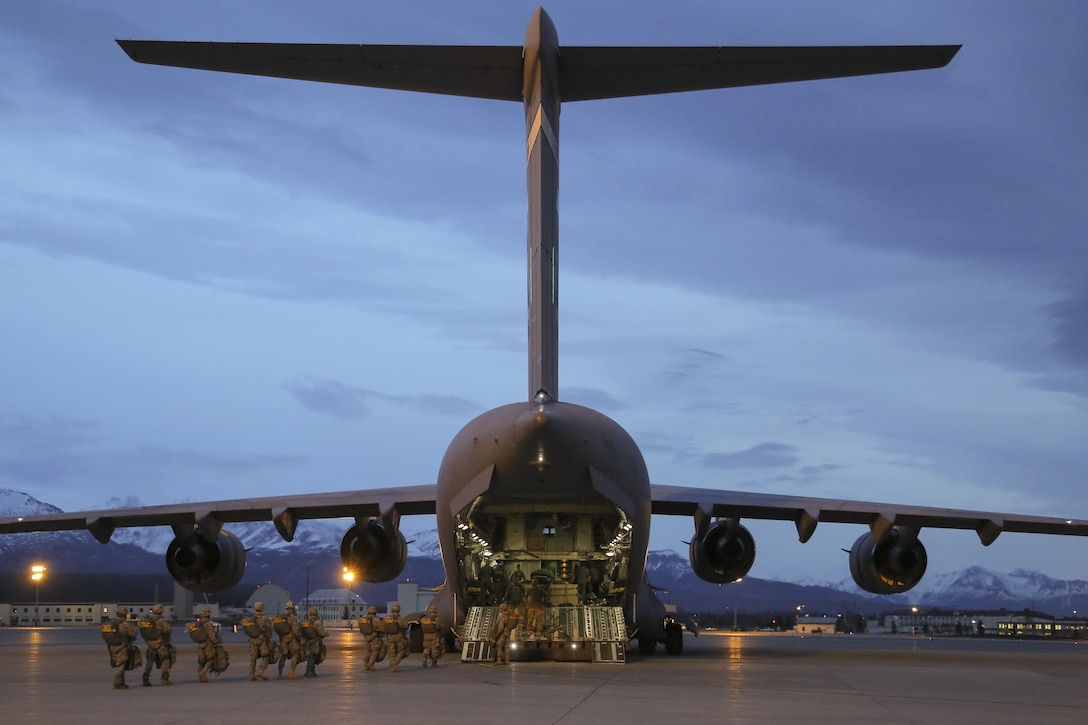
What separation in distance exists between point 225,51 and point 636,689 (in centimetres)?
860

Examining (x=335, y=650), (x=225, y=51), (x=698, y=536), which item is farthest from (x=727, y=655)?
(x=225, y=51)

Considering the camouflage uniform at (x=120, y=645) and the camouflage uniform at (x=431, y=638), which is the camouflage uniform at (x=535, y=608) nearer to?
the camouflage uniform at (x=431, y=638)

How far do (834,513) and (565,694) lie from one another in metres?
11.2

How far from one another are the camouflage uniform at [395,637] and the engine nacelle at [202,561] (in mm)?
6598

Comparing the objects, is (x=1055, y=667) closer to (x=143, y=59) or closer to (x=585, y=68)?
(x=585, y=68)

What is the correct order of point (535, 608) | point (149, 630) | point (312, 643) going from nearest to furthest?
1. point (149, 630)
2. point (312, 643)
3. point (535, 608)

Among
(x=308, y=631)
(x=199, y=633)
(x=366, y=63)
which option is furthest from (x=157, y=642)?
(x=366, y=63)

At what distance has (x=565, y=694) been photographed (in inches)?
453

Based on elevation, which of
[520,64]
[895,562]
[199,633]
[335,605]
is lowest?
[335,605]

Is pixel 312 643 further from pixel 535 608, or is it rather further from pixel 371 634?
pixel 535 608

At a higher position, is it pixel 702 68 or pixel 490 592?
pixel 702 68

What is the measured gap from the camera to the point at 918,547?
22297 millimetres

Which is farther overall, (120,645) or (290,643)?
(290,643)

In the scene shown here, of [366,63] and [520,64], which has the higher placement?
[520,64]
